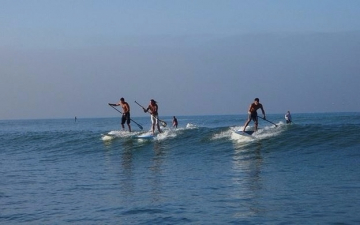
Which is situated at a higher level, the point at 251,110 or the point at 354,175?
the point at 251,110

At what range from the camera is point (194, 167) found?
49.3ft

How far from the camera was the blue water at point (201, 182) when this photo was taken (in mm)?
8414

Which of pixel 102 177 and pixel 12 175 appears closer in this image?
pixel 102 177

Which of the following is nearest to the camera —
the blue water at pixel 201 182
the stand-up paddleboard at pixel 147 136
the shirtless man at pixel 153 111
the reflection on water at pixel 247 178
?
the blue water at pixel 201 182

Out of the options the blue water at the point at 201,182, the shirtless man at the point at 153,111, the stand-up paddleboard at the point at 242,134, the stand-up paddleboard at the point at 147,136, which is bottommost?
the blue water at the point at 201,182

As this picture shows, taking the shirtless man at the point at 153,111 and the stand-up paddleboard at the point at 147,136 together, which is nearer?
the stand-up paddleboard at the point at 147,136

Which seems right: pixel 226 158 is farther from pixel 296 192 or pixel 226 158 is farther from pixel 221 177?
pixel 296 192

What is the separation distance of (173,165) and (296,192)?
6.39 m

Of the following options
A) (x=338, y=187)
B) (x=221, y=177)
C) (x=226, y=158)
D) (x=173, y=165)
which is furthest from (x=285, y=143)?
(x=338, y=187)

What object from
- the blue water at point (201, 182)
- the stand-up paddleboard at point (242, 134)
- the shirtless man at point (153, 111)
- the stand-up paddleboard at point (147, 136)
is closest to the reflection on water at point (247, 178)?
the blue water at point (201, 182)

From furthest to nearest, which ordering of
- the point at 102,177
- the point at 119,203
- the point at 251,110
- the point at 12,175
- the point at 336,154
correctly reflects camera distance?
the point at 251,110 → the point at 336,154 → the point at 12,175 → the point at 102,177 → the point at 119,203

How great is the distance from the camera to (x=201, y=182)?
11.7 meters

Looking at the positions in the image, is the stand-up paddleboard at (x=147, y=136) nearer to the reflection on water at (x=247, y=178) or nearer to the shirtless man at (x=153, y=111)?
the shirtless man at (x=153, y=111)

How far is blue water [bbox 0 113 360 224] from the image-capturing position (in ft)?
27.6
